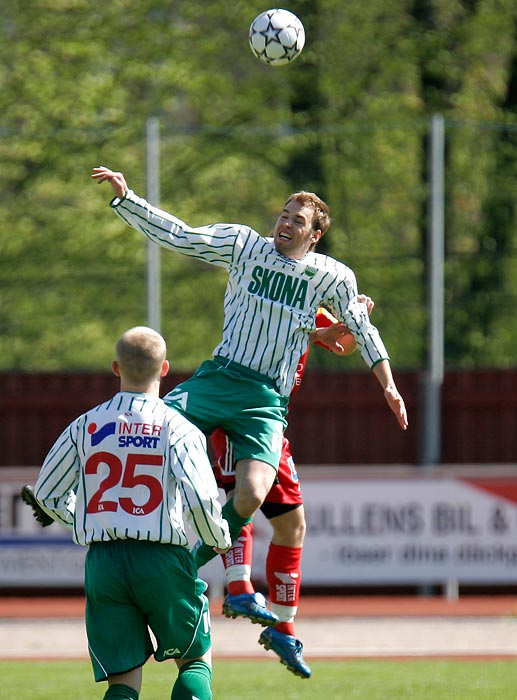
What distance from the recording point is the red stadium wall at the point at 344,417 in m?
15.4

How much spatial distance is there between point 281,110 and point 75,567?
8.64 m

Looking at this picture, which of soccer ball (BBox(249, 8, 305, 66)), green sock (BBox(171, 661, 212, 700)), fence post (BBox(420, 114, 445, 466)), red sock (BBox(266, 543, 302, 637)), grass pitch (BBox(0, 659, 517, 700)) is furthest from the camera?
fence post (BBox(420, 114, 445, 466))

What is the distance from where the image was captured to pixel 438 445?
50.6ft

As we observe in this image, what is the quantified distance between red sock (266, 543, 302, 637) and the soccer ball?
2684 mm

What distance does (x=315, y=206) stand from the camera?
709cm

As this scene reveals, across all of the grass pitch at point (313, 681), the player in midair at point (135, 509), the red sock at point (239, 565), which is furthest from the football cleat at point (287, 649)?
the grass pitch at point (313, 681)

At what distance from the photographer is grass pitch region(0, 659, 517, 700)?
883 cm

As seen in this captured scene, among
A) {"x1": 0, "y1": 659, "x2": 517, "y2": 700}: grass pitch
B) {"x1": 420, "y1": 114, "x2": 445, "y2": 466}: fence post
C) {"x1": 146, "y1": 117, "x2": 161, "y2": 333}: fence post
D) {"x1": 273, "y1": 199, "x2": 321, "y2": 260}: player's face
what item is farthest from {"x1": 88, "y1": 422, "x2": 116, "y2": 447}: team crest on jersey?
{"x1": 420, "y1": 114, "x2": 445, "y2": 466}: fence post

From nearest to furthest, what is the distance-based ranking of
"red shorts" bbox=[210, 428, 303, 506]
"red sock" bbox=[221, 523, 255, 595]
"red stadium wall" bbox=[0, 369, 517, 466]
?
"red sock" bbox=[221, 523, 255, 595] → "red shorts" bbox=[210, 428, 303, 506] → "red stadium wall" bbox=[0, 369, 517, 466]

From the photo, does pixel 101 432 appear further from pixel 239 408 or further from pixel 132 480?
pixel 239 408

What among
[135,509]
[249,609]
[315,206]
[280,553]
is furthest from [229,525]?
[315,206]

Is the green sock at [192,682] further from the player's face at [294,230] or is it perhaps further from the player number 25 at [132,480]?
the player's face at [294,230]

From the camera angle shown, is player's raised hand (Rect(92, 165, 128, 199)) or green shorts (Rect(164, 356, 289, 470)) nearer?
player's raised hand (Rect(92, 165, 128, 199))

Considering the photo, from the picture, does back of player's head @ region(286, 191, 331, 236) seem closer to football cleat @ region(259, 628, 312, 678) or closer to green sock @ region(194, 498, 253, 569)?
green sock @ region(194, 498, 253, 569)
